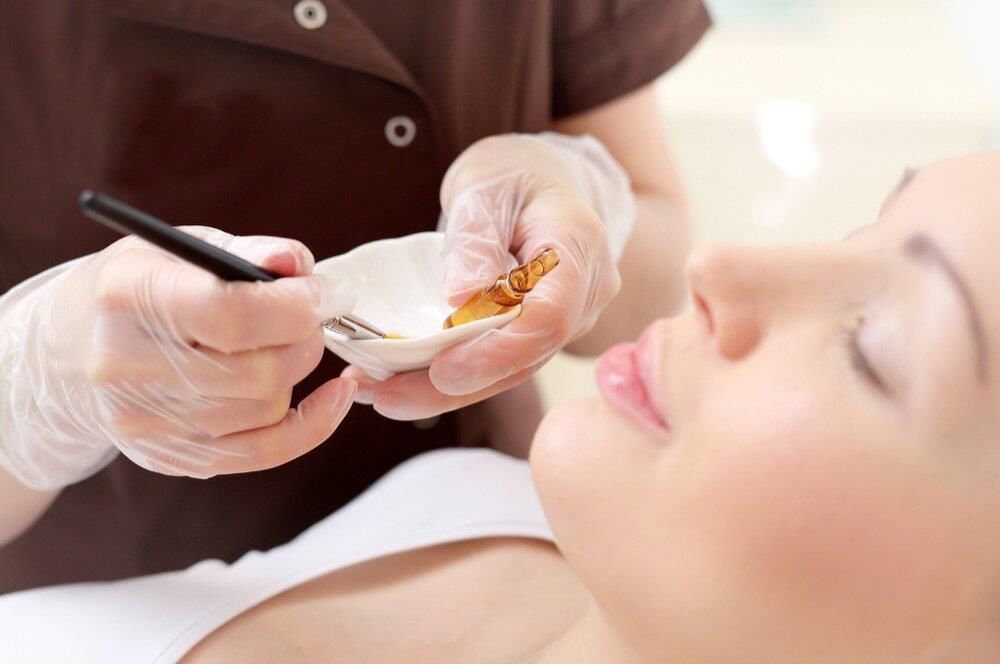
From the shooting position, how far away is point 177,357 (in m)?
0.62

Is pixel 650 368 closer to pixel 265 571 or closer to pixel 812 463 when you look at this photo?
pixel 812 463

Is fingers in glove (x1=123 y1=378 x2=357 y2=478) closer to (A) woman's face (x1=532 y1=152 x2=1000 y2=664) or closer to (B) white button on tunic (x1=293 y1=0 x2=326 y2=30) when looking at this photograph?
(A) woman's face (x1=532 y1=152 x2=1000 y2=664)

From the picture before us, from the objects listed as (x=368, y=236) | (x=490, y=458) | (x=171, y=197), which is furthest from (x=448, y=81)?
(x=490, y=458)

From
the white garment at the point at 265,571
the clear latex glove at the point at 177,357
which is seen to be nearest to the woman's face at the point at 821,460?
the clear latex glove at the point at 177,357

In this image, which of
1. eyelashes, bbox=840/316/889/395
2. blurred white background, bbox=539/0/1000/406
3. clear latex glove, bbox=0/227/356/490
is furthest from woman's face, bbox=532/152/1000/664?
blurred white background, bbox=539/0/1000/406

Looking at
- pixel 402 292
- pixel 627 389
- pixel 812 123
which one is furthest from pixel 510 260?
pixel 812 123

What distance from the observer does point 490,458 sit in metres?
1.10

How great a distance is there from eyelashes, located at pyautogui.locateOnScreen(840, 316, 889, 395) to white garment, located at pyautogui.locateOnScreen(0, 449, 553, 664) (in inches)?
18.4

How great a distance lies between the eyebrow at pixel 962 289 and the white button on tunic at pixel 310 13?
56cm

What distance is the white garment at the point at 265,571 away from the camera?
0.83 metres

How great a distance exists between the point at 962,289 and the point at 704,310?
0.57 feet

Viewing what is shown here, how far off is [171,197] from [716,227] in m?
1.43

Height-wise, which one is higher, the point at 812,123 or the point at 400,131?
the point at 400,131

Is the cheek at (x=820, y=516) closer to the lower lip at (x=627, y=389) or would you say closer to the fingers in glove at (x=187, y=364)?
the lower lip at (x=627, y=389)
